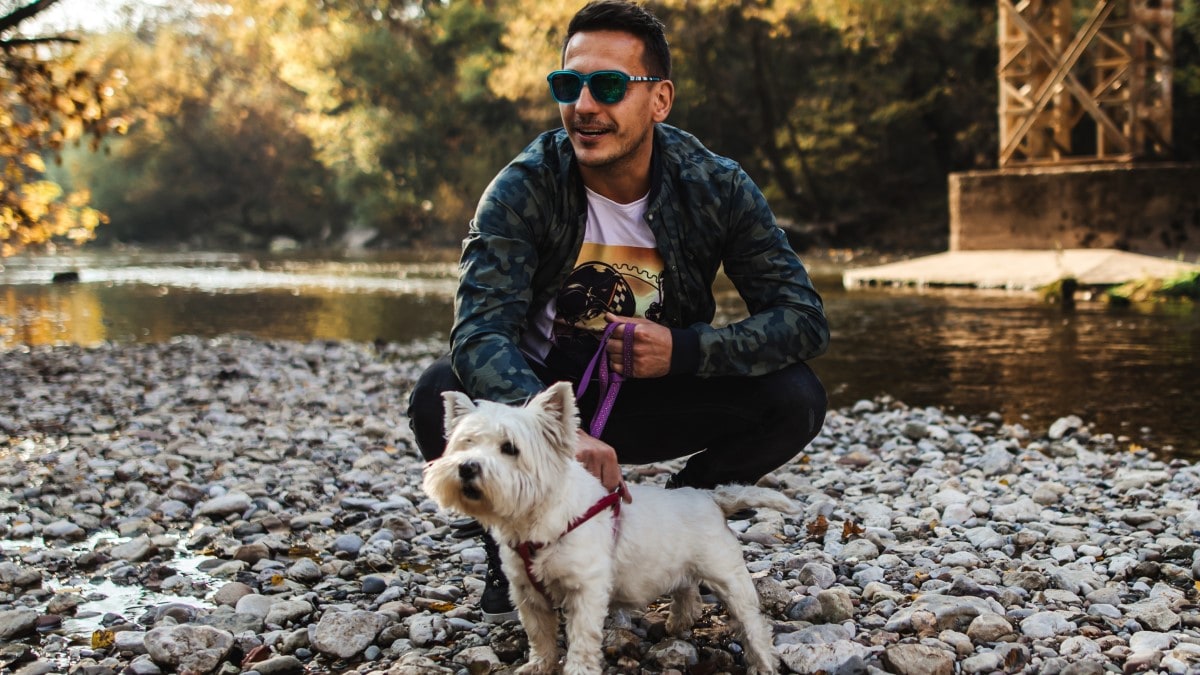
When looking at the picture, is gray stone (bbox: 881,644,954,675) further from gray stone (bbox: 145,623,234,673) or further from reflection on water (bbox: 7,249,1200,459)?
reflection on water (bbox: 7,249,1200,459)

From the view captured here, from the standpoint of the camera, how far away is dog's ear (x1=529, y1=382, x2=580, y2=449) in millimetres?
2977

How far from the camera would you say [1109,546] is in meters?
4.50

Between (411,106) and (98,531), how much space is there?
38.4 meters

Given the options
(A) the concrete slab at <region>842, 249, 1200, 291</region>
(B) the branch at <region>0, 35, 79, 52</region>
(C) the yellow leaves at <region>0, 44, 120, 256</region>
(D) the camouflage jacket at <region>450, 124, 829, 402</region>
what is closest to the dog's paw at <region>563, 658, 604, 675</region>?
(D) the camouflage jacket at <region>450, 124, 829, 402</region>

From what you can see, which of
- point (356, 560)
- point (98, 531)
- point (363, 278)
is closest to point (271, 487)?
point (98, 531)

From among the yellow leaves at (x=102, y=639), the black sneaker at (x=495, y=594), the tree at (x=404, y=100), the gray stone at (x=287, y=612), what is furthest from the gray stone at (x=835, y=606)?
the tree at (x=404, y=100)

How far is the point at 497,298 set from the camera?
3.72 metres

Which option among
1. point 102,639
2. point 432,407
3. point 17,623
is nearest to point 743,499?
point 432,407

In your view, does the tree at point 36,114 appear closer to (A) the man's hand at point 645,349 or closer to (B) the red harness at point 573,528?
(A) the man's hand at point 645,349

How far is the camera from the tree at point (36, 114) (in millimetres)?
10547

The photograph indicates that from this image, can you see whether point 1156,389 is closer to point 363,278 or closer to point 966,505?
point 966,505

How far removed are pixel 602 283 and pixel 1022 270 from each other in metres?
13.9

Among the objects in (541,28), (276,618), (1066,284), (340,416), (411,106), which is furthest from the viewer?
(411,106)

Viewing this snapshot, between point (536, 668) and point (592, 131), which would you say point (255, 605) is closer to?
point (536, 668)
